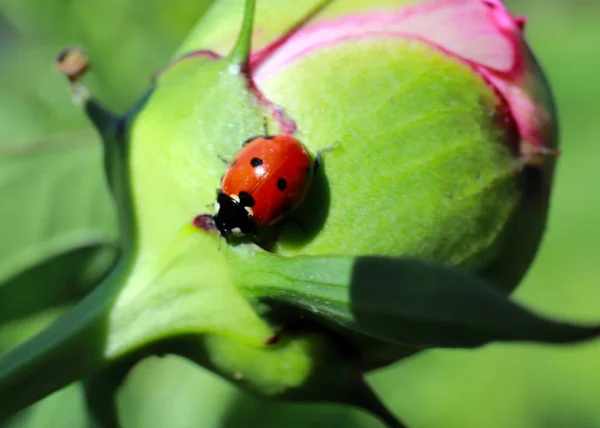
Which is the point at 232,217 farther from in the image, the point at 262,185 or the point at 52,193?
the point at 52,193

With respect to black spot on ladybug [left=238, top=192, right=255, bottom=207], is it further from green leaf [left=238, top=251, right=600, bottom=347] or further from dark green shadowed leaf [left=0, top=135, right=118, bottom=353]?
dark green shadowed leaf [left=0, top=135, right=118, bottom=353]

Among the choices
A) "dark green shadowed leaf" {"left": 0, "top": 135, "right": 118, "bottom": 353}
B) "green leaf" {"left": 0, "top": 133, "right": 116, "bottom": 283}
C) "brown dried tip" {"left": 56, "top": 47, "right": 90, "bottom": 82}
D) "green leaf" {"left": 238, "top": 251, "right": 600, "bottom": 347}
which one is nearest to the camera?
"green leaf" {"left": 238, "top": 251, "right": 600, "bottom": 347}

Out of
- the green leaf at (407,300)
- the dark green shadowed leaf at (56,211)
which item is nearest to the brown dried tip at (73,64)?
the dark green shadowed leaf at (56,211)

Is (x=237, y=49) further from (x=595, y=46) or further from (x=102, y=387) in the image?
(x=595, y=46)

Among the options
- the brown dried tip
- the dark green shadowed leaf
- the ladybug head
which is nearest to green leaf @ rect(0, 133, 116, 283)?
the dark green shadowed leaf

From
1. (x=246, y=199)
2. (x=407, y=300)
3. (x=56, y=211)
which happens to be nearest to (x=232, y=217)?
(x=246, y=199)
